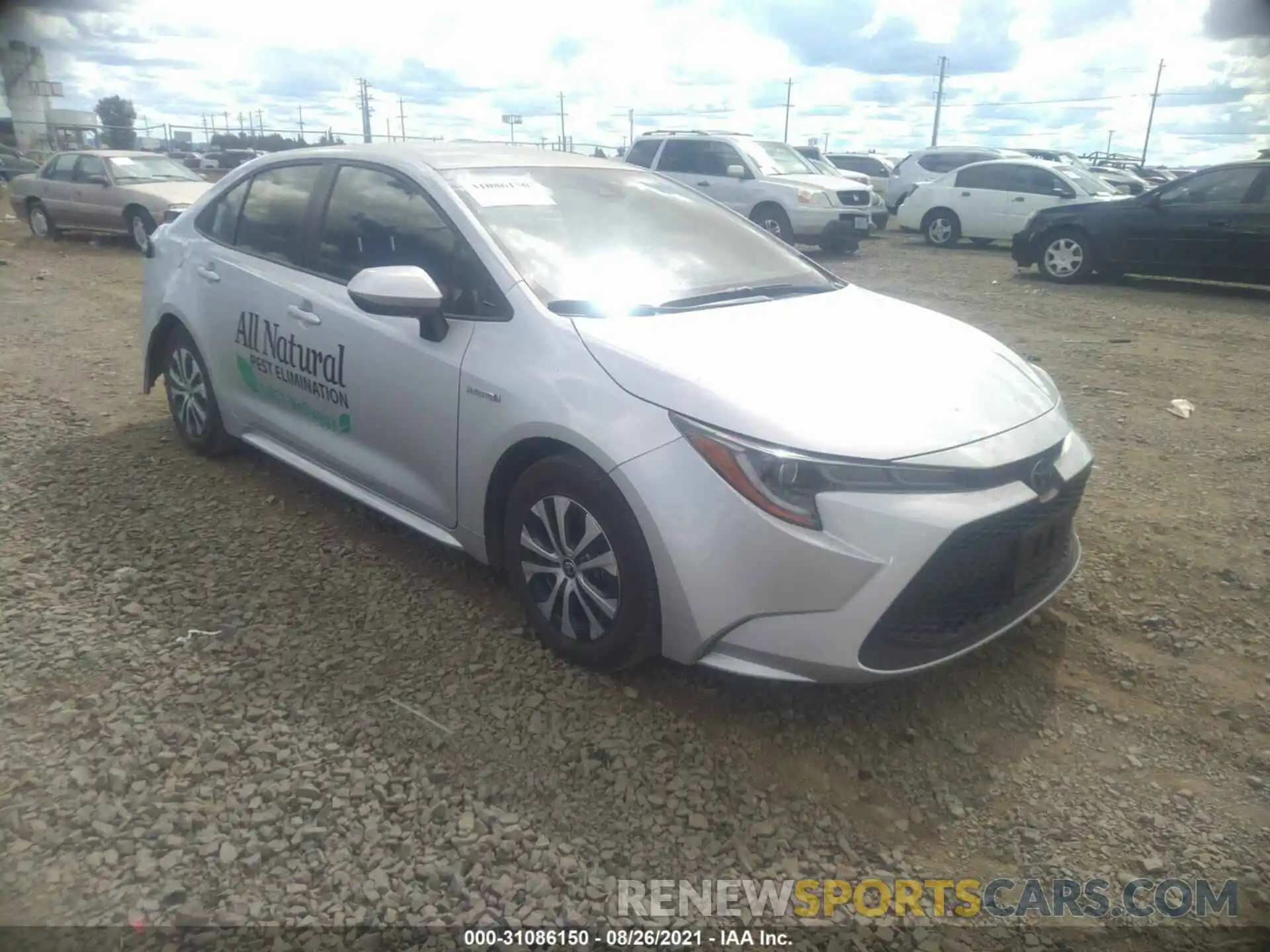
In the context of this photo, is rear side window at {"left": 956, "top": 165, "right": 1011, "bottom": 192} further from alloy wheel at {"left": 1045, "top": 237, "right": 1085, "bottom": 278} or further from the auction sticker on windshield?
the auction sticker on windshield

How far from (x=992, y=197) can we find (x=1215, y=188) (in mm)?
5283

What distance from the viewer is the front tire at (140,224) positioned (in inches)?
553

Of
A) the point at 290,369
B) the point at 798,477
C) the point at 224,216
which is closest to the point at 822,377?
the point at 798,477

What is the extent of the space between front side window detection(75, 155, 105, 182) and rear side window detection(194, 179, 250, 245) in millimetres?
11576

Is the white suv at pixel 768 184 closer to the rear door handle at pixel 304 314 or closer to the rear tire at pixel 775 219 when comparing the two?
the rear tire at pixel 775 219

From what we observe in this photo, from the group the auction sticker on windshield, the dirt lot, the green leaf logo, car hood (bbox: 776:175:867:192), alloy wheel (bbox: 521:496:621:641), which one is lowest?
the dirt lot

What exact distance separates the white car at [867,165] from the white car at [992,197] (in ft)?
33.0

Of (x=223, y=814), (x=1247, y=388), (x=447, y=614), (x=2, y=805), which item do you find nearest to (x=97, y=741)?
(x=2, y=805)

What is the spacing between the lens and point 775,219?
14258 millimetres

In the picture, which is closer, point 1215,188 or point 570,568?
point 570,568

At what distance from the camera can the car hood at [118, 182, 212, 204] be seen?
13938 millimetres

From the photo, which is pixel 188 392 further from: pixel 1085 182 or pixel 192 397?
pixel 1085 182

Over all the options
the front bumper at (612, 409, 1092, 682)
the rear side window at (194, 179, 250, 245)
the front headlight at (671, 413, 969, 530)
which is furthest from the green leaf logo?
the front headlight at (671, 413, 969, 530)

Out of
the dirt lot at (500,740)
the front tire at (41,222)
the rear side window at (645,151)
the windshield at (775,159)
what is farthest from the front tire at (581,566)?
the front tire at (41,222)
